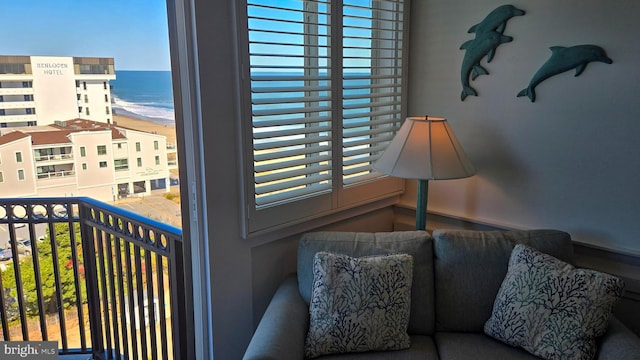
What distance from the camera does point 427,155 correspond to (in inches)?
77.5

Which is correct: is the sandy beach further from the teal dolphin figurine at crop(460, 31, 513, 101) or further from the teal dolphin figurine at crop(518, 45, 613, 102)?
the teal dolphin figurine at crop(518, 45, 613, 102)

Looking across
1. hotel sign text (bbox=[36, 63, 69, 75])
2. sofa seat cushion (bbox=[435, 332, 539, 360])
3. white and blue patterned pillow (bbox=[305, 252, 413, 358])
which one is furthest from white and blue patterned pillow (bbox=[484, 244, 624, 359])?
hotel sign text (bbox=[36, 63, 69, 75])

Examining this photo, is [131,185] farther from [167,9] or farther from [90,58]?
[167,9]

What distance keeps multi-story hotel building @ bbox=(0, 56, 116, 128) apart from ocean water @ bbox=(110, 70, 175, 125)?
0.05 metres

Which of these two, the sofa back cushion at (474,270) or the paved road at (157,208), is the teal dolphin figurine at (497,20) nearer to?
the sofa back cushion at (474,270)

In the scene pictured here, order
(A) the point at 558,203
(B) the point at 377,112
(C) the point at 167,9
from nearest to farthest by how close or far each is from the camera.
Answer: (C) the point at 167,9 < (A) the point at 558,203 < (B) the point at 377,112

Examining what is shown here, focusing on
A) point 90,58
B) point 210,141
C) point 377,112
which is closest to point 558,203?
point 377,112

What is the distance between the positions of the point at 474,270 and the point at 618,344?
0.55 metres

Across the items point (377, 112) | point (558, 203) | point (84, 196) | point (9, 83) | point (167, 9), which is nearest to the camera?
point (167, 9)

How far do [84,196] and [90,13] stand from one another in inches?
36.7

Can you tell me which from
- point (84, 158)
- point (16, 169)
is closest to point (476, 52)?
point (84, 158)

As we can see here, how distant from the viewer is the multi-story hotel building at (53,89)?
1896 millimetres

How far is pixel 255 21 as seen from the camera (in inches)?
69.9

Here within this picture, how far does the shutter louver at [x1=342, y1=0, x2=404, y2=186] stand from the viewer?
7.24ft
